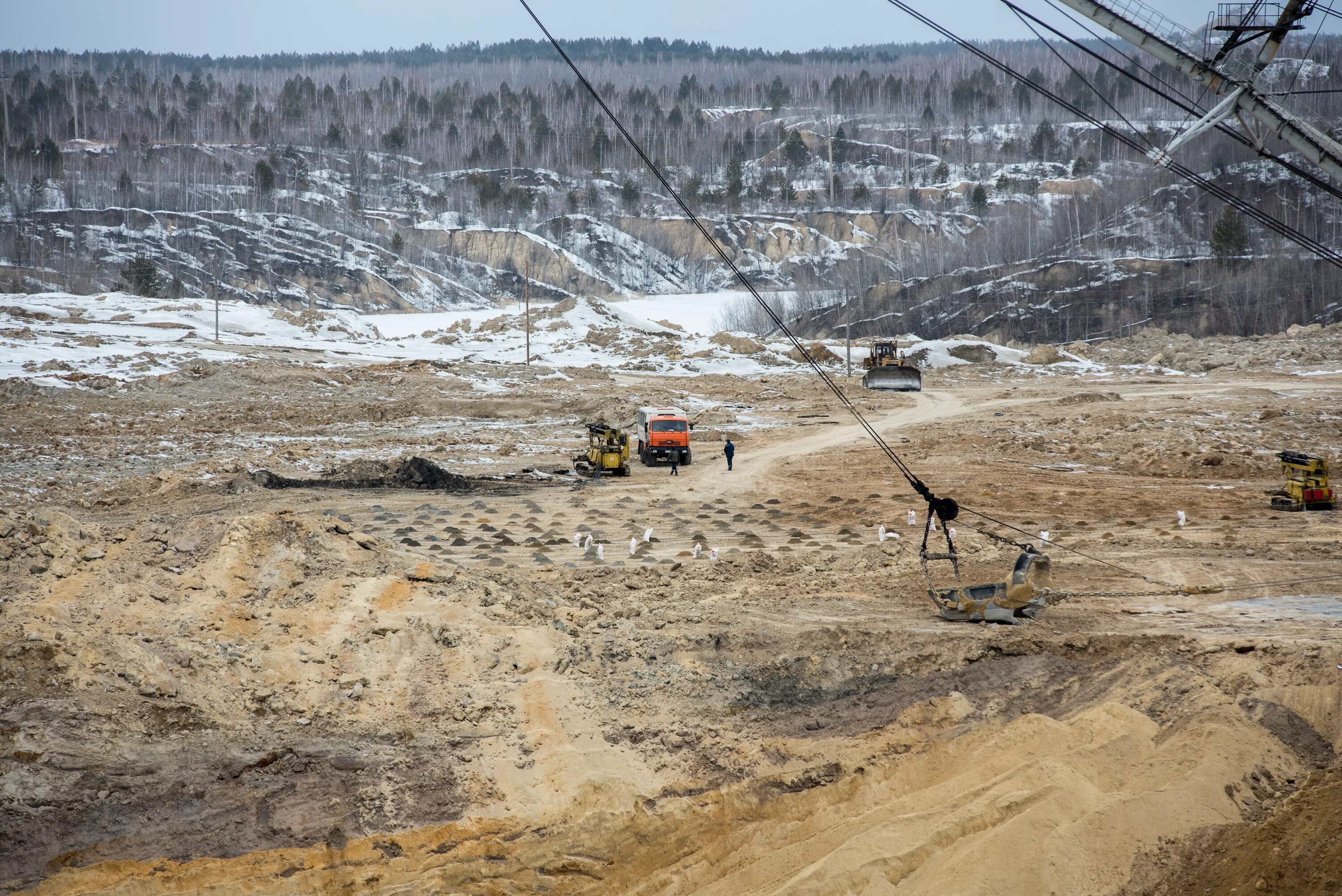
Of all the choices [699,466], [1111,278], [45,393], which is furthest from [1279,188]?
[45,393]

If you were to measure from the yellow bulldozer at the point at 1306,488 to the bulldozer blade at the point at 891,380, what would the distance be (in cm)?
2884

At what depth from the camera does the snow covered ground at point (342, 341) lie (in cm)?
4672

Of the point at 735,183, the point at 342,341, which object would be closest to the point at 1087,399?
the point at 342,341

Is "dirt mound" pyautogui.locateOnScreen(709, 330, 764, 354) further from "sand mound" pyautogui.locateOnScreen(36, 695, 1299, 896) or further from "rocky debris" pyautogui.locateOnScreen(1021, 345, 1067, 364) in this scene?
"sand mound" pyautogui.locateOnScreen(36, 695, 1299, 896)

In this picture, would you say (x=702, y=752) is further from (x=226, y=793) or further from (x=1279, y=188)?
(x=1279, y=188)

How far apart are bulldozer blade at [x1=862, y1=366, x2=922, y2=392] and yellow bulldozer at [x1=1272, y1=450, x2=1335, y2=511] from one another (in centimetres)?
2884

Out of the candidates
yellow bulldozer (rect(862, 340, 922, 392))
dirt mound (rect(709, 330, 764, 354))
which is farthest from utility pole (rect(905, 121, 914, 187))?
yellow bulldozer (rect(862, 340, 922, 392))

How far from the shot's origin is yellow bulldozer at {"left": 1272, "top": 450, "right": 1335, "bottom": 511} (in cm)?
1981

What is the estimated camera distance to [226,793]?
7.89 metres

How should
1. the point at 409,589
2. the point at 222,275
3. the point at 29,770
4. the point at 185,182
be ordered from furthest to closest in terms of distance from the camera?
the point at 185,182
the point at 222,275
the point at 409,589
the point at 29,770

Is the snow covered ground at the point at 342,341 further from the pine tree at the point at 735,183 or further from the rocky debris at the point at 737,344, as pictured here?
the pine tree at the point at 735,183

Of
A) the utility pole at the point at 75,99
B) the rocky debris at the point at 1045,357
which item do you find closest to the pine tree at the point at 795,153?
the rocky debris at the point at 1045,357

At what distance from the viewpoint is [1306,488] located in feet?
64.9

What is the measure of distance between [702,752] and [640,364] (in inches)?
1902
